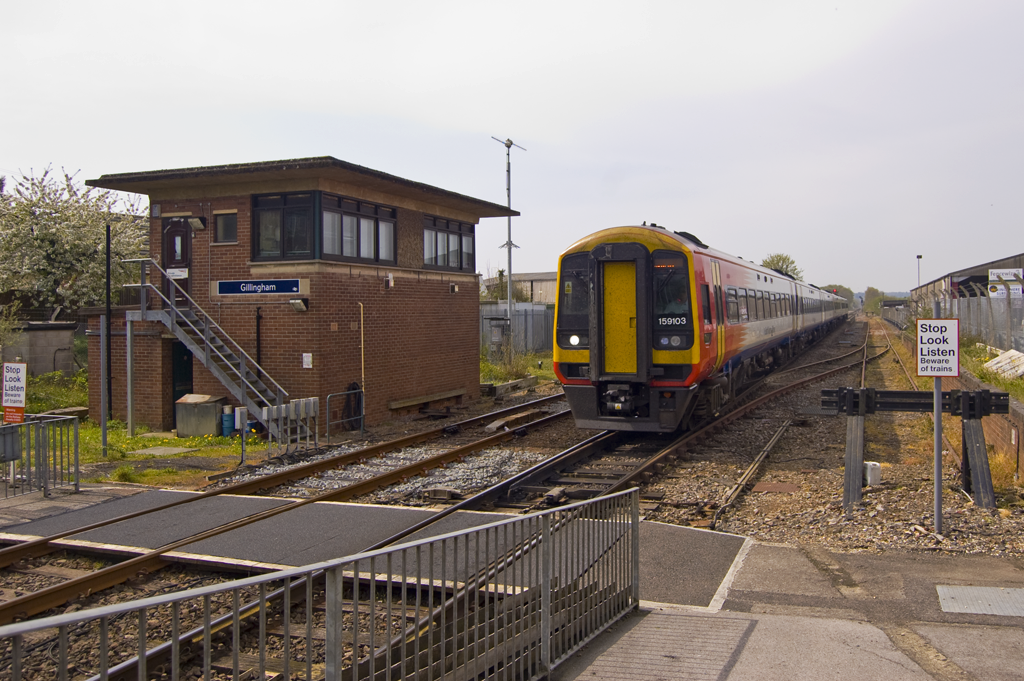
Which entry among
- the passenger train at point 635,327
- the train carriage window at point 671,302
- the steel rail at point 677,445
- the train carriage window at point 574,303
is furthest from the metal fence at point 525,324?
the train carriage window at point 671,302

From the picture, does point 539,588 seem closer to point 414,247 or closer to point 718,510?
point 718,510

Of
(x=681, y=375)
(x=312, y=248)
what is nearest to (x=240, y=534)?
(x=681, y=375)

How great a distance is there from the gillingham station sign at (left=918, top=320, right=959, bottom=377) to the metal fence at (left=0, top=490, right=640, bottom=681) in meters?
3.85

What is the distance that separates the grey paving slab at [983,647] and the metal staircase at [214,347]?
11.1 m

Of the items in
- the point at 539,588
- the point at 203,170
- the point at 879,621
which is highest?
the point at 203,170

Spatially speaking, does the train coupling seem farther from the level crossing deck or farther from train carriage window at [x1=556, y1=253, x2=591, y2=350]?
the level crossing deck

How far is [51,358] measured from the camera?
907 inches

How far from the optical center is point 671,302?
11898mm

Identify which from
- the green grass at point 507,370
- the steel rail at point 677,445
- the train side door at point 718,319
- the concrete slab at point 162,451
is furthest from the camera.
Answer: the green grass at point 507,370

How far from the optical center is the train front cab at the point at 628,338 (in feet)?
38.8

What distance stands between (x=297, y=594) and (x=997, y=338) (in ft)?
63.3

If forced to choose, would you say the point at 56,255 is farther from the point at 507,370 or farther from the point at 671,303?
the point at 671,303

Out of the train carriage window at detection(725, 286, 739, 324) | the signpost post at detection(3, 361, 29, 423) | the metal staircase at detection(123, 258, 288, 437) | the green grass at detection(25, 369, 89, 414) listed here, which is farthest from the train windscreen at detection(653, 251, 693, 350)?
the green grass at detection(25, 369, 89, 414)

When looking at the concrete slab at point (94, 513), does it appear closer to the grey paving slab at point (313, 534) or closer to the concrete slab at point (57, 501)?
the concrete slab at point (57, 501)
